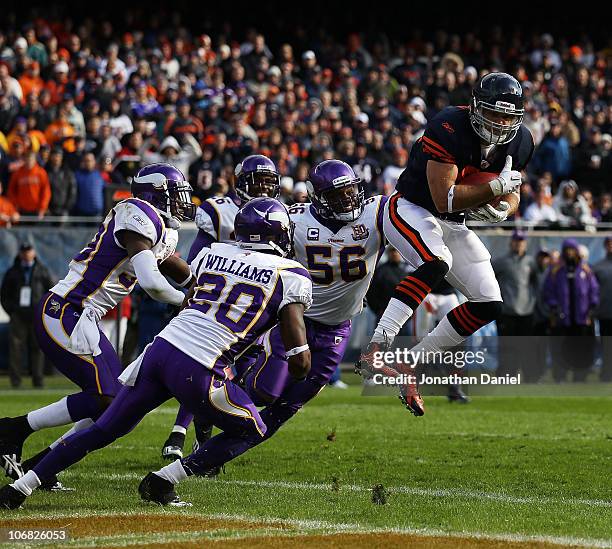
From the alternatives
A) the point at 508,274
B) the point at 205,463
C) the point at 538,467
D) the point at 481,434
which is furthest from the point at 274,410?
the point at 508,274

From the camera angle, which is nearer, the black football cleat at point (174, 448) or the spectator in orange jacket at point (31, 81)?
the black football cleat at point (174, 448)

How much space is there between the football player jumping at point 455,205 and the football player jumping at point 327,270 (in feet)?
0.76

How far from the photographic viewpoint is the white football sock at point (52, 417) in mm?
6531

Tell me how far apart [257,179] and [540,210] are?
8.73m

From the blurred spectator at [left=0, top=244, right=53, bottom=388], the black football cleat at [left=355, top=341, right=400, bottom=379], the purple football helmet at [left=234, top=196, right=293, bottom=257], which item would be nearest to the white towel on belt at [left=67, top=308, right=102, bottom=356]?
the purple football helmet at [left=234, top=196, right=293, bottom=257]

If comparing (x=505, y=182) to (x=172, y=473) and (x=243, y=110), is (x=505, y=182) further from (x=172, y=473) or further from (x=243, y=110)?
(x=243, y=110)

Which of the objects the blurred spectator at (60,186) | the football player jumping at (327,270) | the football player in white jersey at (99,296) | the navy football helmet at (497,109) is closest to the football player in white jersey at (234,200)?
the football player jumping at (327,270)

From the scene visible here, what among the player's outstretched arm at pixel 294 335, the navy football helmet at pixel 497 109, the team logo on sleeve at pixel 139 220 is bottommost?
the player's outstretched arm at pixel 294 335

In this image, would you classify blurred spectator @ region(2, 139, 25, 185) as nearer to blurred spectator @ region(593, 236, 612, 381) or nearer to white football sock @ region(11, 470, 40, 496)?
blurred spectator @ region(593, 236, 612, 381)

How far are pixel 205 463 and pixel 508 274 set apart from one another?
8854 millimetres

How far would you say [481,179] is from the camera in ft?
22.5

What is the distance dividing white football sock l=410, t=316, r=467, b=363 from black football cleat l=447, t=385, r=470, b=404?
4963mm

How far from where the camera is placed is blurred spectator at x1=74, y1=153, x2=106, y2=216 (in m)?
14.1

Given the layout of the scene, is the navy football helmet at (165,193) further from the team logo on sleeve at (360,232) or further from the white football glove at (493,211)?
the white football glove at (493,211)
